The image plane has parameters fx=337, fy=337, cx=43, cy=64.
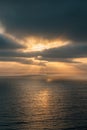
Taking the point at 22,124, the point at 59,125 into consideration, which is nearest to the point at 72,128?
the point at 59,125

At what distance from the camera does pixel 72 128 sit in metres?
182

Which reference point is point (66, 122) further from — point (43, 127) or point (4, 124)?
point (4, 124)

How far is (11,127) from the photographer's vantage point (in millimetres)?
183250

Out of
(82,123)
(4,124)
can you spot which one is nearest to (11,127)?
(4,124)

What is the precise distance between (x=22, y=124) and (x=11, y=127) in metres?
9.80

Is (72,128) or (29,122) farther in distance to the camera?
(29,122)

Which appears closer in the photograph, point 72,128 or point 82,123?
point 72,128

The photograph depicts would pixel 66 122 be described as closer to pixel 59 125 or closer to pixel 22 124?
pixel 59 125

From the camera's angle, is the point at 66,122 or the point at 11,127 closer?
the point at 11,127

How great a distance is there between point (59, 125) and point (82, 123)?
14567mm

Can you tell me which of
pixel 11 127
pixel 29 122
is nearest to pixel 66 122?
pixel 29 122

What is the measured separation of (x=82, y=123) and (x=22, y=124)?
114 feet

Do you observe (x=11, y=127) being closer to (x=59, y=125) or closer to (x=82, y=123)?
(x=59, y=125)

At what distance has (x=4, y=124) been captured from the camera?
190 metres
